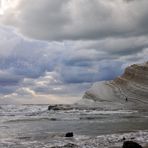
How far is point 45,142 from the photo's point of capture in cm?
2473

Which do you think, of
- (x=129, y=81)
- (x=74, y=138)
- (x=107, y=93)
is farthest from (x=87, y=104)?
(x=74, y=138)

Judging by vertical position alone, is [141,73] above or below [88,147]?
above

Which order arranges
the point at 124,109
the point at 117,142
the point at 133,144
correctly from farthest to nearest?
the point at 124,109, the point at 117,142, the point at 133,144

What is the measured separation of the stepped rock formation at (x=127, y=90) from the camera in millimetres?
59125

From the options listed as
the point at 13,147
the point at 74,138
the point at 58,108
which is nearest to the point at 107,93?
the point at 58,108

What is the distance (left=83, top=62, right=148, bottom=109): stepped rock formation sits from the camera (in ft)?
194

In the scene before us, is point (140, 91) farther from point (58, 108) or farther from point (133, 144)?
point (133, 144)

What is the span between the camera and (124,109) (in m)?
57.0

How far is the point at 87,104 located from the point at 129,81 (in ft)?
24.0

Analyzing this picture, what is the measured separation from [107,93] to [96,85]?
10.1 ft

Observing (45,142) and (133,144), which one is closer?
(133,144)

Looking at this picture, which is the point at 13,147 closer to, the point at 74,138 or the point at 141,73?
the point at 74,138

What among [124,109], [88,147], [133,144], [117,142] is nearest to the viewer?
[133,144]

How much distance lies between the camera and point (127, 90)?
197ft
